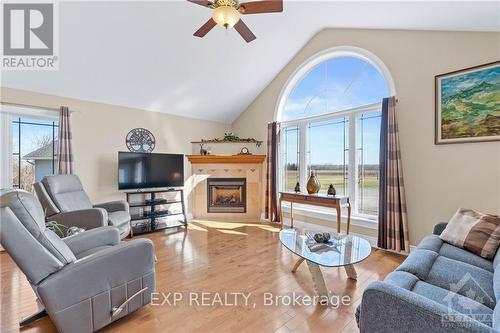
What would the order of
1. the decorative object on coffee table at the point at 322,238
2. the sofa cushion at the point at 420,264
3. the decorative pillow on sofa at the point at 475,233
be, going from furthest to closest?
the decorative object on coffee table at the point at 322,238, the decorative pillow on sofa at the point at 475,233, the sofa cushion at the point at 420,264

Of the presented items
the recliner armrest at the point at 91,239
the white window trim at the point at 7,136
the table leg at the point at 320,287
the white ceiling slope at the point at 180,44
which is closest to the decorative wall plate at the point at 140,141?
the white ceiling slope at the point at 180,44

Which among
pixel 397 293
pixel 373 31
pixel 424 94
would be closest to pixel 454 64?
pixel 424 94

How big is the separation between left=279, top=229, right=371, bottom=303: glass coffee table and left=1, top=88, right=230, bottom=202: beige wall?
336 centimetres

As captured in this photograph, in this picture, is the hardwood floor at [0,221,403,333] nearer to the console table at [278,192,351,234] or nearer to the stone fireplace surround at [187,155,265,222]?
the console table at [278,192,351,234]

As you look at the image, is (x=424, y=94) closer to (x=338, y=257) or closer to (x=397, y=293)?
(x=338, y=257)

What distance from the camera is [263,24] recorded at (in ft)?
11.9

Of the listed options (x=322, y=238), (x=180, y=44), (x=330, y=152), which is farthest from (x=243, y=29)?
(x=330, y=152)

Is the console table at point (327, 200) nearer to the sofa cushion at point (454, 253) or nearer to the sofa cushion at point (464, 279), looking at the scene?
the sofa cushion at point (454, 253)

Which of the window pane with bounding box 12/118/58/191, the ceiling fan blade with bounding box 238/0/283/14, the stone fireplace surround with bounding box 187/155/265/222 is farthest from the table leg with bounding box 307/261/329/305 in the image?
the window pane with bounding box 12/118/58/191

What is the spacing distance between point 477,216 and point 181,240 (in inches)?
144

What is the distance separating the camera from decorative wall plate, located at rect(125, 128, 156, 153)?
4480mm

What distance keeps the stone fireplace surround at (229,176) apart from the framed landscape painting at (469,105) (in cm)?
308

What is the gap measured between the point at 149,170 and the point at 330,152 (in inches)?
131

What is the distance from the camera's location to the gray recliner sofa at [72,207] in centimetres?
286
